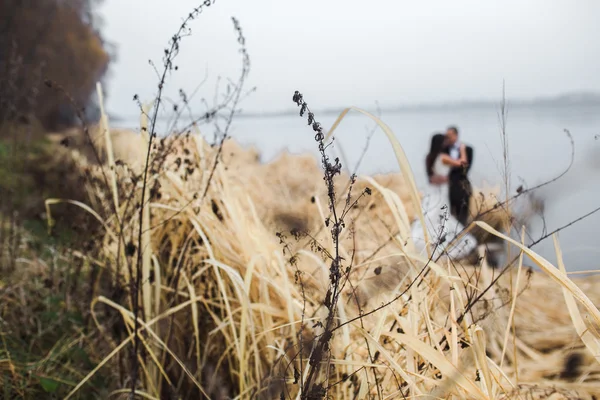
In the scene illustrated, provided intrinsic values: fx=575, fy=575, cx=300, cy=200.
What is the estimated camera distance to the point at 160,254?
1.97 metres

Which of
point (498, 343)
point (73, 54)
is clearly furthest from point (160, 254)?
point (73, 54)

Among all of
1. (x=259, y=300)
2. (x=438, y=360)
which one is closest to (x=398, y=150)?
(x=438, y=360)

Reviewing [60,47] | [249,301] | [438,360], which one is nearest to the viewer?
[438,360]

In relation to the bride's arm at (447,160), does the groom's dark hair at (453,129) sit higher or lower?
higher

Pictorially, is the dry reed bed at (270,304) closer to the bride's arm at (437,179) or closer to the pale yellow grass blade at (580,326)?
the pale yellow grass blade at (580,326)

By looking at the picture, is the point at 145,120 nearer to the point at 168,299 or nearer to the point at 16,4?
the point at 168,299

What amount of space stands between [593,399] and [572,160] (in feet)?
1.67

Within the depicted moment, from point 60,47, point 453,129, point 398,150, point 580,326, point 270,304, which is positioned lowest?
point 270,304

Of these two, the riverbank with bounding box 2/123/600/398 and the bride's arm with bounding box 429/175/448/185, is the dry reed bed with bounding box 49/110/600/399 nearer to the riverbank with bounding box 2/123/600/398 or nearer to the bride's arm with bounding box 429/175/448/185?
the riverbank with bounding box 2/123/600/398

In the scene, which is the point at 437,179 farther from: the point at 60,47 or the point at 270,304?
the point at 60,47

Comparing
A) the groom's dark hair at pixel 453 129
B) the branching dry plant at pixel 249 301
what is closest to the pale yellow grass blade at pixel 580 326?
the branching dry plant at pixel 249 301

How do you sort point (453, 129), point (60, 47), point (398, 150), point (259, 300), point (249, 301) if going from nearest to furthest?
point (398, 150) → point (249, 301) → point (259, 300) → point (453, 129) → point (60, 47)

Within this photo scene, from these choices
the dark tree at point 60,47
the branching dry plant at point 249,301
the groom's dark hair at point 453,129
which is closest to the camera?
the branching dry plant at point 249,301

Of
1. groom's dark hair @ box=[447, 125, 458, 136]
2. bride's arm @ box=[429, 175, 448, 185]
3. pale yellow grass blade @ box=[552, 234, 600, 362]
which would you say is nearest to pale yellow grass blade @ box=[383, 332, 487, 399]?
pale yellow grass blade @ box=[552, 234, 600, 362]
